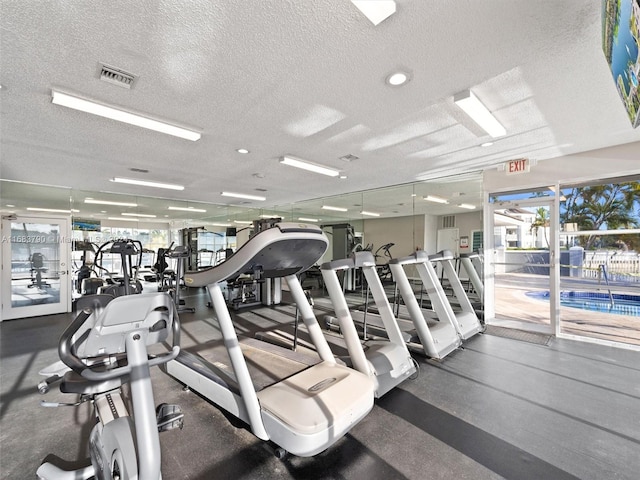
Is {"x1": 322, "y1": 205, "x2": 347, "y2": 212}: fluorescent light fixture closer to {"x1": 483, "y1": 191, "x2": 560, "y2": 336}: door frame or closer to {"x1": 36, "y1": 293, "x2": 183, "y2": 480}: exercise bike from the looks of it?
{"x1": 483, "y1": 191, "x2": 560, "y2": 336}: door frame

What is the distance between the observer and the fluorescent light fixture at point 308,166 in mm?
4486

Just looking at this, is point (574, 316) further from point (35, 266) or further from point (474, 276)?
point (35, 266)

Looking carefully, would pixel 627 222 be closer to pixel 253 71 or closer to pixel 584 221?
pixel 584 221

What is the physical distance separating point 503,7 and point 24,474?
4.09 m

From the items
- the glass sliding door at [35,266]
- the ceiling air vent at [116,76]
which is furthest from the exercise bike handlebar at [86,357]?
the glass sliding door at [35,266]

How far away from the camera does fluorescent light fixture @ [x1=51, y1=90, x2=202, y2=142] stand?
8.34 feet

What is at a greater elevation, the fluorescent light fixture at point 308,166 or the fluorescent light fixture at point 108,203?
the fluorescent light fixture at point 308,166

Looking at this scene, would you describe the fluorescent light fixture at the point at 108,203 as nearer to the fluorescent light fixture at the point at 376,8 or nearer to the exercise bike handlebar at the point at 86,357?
the exercise bike handlebar at the point at 86,357

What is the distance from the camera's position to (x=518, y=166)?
4.61 metres

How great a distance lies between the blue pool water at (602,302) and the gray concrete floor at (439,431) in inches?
80.9

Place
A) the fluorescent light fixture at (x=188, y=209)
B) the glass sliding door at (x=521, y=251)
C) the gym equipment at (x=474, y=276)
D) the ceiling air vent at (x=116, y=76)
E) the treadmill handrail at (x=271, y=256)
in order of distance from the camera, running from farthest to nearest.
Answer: the fluorescent light fixture at (x=188, y=209) < the gym equipment at (x=474, y=276) < the glass sliding door at (x=521, y=251) < the ceiling air vent at (x=116, y=76) < the treadmill handrail at (x=271, y=256)

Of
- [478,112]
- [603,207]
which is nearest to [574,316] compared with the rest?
[603,207]

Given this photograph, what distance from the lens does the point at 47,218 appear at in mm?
5844

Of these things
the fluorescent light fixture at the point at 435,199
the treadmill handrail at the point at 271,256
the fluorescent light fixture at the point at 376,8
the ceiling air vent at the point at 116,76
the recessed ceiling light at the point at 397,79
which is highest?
the ceiling air vent at the point at 116,76
